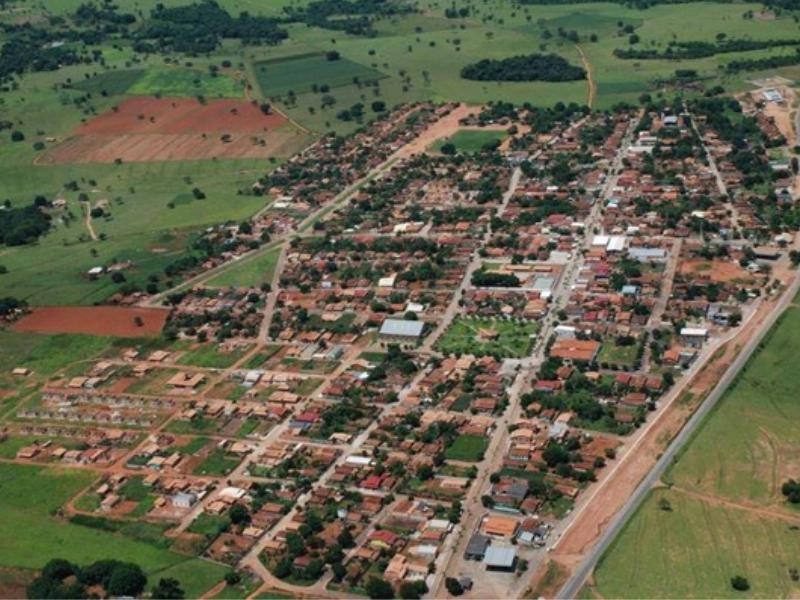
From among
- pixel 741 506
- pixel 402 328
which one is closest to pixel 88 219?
pixel 402 328

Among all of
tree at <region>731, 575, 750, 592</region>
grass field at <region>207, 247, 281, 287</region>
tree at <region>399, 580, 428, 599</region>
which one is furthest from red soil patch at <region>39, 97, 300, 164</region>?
tree at <region>731, 575, 750, 592</region>

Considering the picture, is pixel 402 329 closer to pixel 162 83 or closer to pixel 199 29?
pixel 162 83

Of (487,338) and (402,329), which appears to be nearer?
(487,338)

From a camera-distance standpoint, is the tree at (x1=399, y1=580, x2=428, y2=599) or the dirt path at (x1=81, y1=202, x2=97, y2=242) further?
the dirt path at (x1=81, y1=202, x2=97, y2=242)

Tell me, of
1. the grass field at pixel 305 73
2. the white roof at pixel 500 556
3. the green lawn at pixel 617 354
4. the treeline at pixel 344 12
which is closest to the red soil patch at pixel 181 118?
the grass field at pixel 305 73

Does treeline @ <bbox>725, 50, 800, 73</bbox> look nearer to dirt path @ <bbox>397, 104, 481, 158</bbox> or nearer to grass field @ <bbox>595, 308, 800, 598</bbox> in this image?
dirt path @ <bbox>397, 104, 481, 158</bbox>

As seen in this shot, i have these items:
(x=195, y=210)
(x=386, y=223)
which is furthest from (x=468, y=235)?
(x=195, y=210)

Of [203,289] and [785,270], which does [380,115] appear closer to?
[203,289]

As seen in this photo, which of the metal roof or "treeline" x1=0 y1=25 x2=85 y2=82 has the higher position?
"treeline" x1=0 y1=25 x2=85 y2=82
